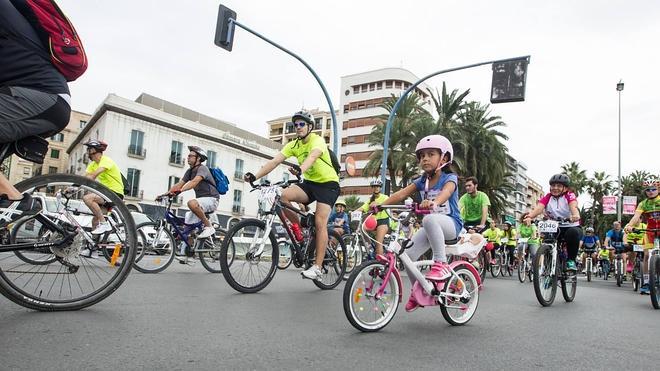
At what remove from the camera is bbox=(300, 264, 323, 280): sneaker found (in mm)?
5496

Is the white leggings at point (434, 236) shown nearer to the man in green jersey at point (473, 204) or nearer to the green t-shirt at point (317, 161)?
the green t-shirt at point (317, 161)

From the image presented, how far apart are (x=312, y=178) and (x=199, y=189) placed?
2804 millimetres

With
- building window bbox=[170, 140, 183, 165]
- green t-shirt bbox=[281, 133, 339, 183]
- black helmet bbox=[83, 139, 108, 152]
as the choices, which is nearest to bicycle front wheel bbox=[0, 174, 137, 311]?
green t-shirt bbox=[281, 133, 339, 183]

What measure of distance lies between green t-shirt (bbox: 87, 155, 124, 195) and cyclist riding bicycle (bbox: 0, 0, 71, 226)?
439 centimetres

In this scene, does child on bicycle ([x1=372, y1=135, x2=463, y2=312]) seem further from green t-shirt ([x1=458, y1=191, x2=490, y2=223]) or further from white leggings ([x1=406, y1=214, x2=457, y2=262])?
green t-shirt ([x1=458, y1=191, x2=490, y2=223])

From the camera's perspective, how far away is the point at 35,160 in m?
3.03

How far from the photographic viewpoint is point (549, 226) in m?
6.52

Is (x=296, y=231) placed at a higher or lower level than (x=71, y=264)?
higher

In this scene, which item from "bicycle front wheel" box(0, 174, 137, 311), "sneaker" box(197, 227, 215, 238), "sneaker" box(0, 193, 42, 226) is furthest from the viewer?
"sneaker" box(197, 227, 215, 238)

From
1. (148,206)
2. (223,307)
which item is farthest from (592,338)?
(148,206)

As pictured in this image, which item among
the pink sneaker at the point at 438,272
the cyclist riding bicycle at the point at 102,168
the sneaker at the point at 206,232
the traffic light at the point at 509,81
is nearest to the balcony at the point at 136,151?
the traffic light at the point at 509,81

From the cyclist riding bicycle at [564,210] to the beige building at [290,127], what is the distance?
6783 centimetres

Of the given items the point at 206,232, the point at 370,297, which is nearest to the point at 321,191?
the point at 370,297

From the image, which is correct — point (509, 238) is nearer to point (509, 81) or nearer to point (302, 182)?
point (509, 81)
